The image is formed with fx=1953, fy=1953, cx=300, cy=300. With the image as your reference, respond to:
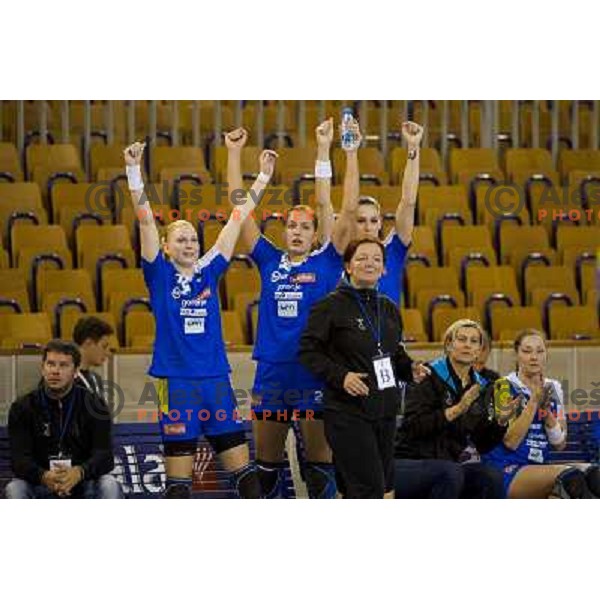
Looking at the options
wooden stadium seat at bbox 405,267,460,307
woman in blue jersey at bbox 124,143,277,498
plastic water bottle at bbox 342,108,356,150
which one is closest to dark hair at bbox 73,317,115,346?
woman in blue jersey at bbox 124,143,277,498

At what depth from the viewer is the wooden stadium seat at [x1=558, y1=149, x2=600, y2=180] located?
1399cm

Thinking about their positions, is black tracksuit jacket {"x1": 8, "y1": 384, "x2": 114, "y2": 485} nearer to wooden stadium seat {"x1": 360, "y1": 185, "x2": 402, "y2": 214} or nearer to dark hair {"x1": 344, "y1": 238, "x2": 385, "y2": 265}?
dark hair {"x1": 344, "y1": 238, "x2": 385, "y2": 265}

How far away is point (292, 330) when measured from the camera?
9.48 m

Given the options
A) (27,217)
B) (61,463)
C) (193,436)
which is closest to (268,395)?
(193,436)

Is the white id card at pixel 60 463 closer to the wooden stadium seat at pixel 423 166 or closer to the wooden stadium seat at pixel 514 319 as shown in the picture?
the wooden stadium seat at pixel 514 319

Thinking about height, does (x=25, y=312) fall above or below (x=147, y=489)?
above

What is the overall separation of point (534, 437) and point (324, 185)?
171 cm

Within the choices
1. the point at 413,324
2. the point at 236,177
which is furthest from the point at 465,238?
the point at 236,177

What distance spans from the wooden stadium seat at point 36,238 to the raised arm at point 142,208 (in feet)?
10.3

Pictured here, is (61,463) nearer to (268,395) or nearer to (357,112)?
(268,395)

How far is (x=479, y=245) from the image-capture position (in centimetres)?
1309

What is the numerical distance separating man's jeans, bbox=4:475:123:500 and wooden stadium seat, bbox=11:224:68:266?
318 centimetres
